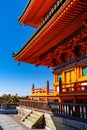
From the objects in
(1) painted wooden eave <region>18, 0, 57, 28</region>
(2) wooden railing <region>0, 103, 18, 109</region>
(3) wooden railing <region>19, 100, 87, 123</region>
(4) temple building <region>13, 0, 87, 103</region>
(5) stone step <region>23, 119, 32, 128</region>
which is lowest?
(5) stone step <region>23, 119, 32, 128</region>

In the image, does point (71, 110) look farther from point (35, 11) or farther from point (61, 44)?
point (35, 11)

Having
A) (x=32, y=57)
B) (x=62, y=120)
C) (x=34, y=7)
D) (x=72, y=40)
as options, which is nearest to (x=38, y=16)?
(x=34, y=7)

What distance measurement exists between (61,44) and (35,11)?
4.72 m

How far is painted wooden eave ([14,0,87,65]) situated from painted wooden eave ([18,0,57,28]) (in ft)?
9.46

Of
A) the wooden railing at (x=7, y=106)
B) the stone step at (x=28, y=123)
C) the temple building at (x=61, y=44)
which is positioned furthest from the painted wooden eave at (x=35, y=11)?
the wooden railing at (x=7, y=106)

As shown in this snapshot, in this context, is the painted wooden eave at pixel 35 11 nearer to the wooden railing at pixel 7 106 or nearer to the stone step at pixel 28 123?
the stone step at pixel 28 123

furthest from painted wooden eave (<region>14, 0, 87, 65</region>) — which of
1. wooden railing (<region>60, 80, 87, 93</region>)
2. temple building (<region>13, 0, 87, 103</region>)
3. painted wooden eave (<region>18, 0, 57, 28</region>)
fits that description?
painted wooden eave (<region>18, 0, 57, 28</region>)

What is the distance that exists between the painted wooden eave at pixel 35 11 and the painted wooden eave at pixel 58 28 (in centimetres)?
288

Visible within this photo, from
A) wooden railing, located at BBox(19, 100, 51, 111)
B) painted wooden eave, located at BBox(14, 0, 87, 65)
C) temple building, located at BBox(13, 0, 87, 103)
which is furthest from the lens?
wooden railing, located at BBox(19, 100, 51, 111)

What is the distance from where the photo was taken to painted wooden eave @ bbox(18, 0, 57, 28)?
54.0 feet

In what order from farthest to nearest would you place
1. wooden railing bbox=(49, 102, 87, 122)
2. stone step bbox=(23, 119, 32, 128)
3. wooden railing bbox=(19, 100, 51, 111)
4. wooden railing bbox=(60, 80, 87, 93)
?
1. stone step bbox=(23, 119, 32, 128)
2. wooden railing bbox=(19, 100, 51, 111)
3. wooden railing bbox=(60, 80, 87, 93)
4. wooden railing bbox=(49, 102, 87, 122)

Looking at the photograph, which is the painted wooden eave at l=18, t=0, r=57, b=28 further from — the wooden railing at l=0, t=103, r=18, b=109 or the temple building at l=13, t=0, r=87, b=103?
the wooden railing at l=0, t=103, r=18, b=109

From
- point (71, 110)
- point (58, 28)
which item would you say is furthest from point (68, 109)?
point (58, 28)

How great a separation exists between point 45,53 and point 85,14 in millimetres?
7706
